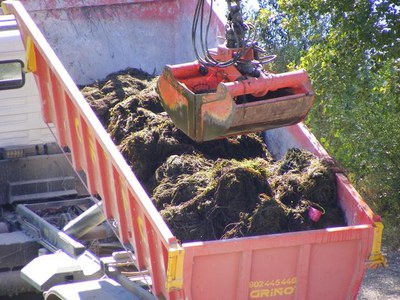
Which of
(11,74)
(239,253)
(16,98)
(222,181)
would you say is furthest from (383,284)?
(11,74)

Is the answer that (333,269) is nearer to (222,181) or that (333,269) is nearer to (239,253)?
(239,253)

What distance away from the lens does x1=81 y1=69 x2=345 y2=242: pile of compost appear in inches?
216

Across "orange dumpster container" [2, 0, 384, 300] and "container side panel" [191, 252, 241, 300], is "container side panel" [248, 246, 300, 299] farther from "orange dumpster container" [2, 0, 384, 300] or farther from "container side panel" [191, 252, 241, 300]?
"container side panel" [191, 252, 241, 300]

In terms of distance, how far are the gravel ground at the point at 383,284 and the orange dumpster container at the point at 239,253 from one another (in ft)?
7.23

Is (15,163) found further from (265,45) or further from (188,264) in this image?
(265,45)

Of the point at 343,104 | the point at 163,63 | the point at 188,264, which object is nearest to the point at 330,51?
the point at 343,104

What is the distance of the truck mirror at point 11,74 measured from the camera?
715 cm

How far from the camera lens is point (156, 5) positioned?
28.0 feet

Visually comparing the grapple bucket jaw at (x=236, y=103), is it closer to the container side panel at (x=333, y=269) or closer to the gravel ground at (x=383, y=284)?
the container side panel at (x=333, y=269)

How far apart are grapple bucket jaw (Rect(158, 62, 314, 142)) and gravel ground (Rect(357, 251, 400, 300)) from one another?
2427 millimetres

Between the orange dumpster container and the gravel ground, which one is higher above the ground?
the orange dumpster container

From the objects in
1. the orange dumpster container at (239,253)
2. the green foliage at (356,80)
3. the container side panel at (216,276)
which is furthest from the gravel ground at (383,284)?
the container side panel at (216,276)

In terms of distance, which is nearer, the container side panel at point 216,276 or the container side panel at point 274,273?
the container side panel at point 216,276

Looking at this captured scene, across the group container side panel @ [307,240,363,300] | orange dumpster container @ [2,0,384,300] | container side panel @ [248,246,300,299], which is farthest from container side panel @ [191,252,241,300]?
container side panel @ [307,240,363,300]
